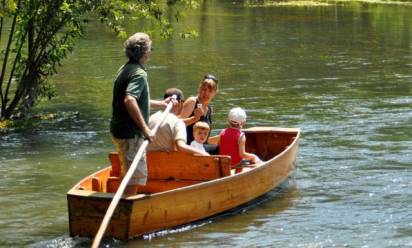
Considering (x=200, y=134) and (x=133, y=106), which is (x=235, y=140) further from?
(x=133, y=106)

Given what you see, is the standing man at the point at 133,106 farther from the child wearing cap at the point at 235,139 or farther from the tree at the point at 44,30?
the tree at the point at 44,30

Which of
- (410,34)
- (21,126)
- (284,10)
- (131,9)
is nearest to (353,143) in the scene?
(131,9)

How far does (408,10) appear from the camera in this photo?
48.4m

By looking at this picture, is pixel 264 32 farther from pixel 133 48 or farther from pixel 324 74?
pixel 133 48

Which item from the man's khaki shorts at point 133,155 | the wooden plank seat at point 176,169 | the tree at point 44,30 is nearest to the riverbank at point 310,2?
the tree at point 44,30

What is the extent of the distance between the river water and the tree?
0.84m

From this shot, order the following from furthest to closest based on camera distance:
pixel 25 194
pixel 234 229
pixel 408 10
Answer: pixel 408 10, pixel 25 194, pixel 234 229

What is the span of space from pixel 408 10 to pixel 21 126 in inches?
1425

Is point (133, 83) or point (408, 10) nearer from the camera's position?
point (133, 83)

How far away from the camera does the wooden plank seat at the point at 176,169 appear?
10.1m

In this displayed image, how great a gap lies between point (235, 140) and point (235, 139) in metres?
0.02

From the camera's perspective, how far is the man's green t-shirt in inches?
340

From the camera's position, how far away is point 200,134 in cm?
1088

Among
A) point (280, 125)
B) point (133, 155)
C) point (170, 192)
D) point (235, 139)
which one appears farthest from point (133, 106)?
point (280, 125)
